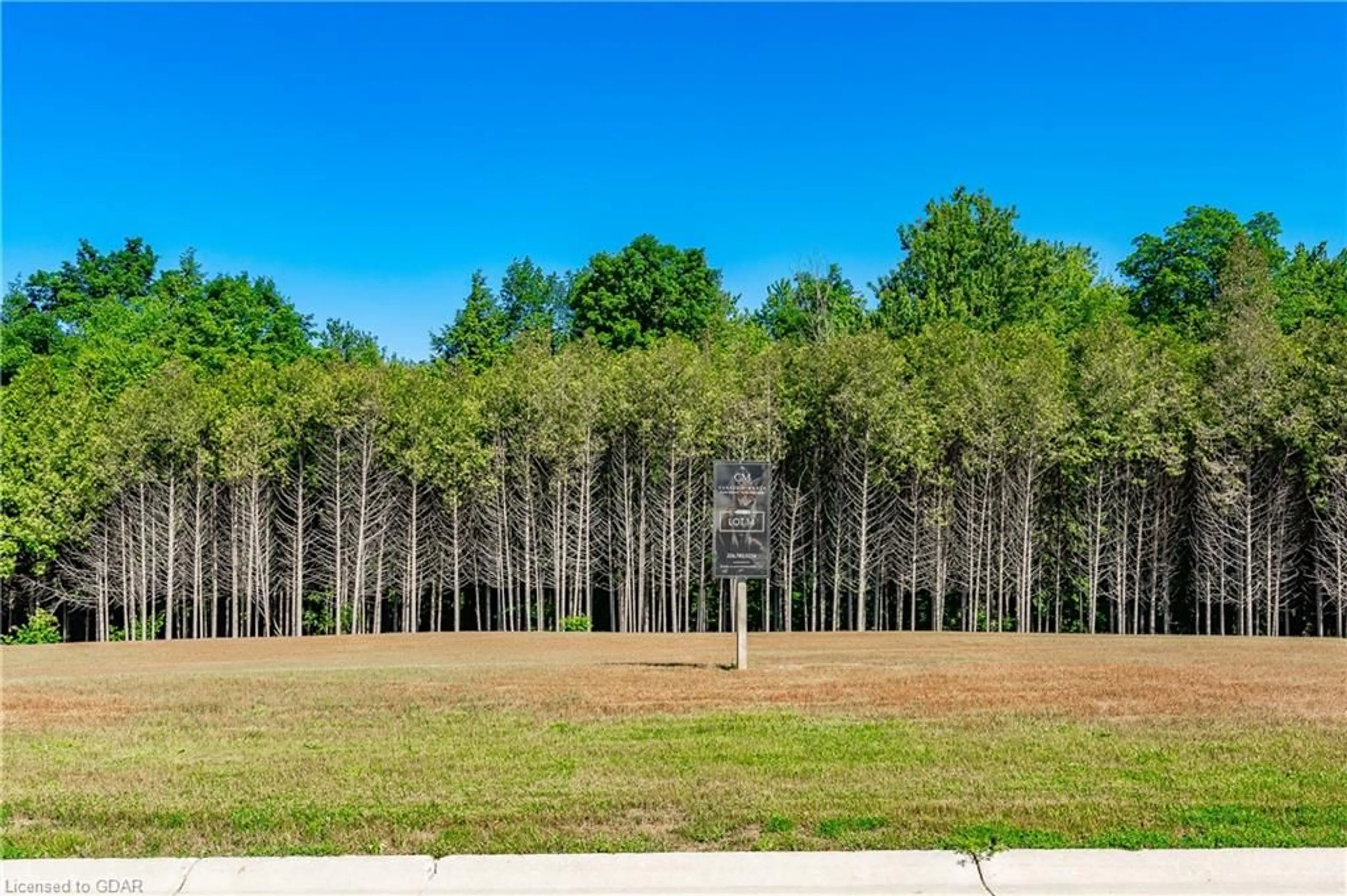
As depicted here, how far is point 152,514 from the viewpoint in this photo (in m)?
36.0

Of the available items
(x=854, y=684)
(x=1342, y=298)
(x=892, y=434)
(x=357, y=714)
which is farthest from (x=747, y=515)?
(x=1342, y=298)

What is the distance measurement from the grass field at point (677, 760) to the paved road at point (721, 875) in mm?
260

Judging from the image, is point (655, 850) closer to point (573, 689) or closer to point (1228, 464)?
point (573, 689)

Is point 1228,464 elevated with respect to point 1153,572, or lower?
elevated

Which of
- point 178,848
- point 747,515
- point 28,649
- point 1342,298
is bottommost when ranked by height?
point 28,649

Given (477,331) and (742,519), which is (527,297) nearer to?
(477,331)

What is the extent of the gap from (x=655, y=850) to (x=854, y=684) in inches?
300

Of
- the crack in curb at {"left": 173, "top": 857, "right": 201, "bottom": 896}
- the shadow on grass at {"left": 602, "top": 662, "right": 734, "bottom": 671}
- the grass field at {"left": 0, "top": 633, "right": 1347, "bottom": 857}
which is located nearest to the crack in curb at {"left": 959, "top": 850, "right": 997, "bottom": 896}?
the grass field at {"left": 0, "top": 633, "right": 1347, "bottom": 857}

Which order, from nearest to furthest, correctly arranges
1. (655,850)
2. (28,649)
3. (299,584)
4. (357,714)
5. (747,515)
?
(655,850)
(357,714)
(747,515)
(28,649)
(299,584)

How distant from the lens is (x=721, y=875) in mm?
5543

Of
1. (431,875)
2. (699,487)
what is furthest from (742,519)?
(699,487)

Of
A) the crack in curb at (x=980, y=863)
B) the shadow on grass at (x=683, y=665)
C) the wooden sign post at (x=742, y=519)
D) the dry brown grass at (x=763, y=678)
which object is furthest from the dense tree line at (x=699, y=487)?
the crack in curb at (x=980, y=863)

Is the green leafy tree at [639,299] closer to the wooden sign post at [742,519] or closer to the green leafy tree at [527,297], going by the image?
the green leafy tree at [527,297]

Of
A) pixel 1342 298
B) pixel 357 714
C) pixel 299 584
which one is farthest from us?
pixel 1342 298
